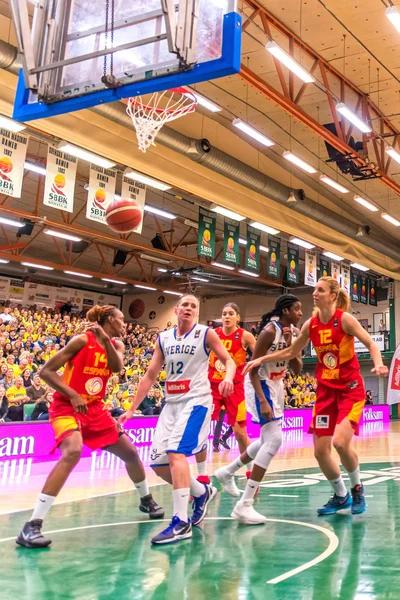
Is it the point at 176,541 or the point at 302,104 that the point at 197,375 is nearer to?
the point at 176,541

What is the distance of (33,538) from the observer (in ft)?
14.6

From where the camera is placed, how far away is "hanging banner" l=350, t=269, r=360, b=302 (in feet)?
86.7

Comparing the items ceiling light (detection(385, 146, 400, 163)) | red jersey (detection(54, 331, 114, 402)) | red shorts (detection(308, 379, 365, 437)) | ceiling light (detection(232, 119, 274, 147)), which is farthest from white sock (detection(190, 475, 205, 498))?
ceiling light (detection(385, 146, 400, 163))

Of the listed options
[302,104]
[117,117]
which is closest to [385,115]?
[302,104]

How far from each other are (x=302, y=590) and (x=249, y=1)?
37.0ft

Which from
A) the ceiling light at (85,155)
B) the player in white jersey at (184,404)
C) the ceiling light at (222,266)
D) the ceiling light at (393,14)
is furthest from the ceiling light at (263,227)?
the player in white jersey at (184,404)

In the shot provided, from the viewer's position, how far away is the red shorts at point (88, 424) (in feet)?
16.3

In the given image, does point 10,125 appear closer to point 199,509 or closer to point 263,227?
point 263,227

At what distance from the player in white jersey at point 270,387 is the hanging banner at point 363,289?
71.6 feet

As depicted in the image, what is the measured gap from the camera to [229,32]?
517 cm

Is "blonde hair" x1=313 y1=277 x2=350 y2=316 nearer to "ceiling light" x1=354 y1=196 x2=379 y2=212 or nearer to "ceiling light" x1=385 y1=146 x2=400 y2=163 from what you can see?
"ceiling light" x1=385 y1=146 x2=400 y2=163

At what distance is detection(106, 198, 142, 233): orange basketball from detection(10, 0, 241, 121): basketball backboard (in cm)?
279

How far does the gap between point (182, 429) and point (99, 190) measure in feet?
37.1

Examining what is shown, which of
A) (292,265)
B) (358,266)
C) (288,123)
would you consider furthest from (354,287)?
(288,123)
